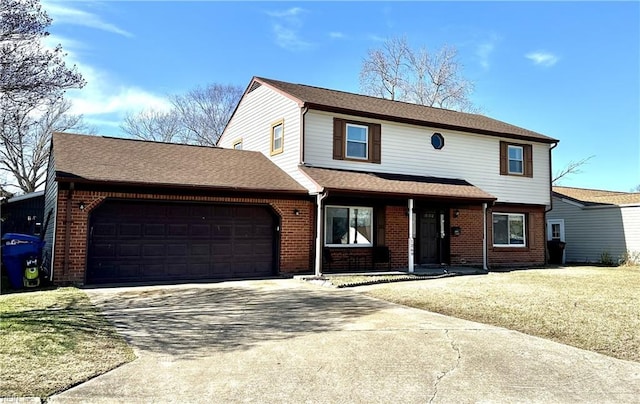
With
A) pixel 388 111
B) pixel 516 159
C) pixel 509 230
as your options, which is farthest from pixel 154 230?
pixel 516 159

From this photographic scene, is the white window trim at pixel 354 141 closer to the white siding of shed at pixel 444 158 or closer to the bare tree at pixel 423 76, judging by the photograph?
the white siding of shed at pixel 444 158

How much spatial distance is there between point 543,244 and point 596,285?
24.9 feet

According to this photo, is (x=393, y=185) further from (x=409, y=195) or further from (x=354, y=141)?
(x=354, y=141)

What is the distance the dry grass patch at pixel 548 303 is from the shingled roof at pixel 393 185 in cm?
272

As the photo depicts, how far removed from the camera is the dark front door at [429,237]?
53.2ft

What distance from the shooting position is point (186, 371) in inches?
188

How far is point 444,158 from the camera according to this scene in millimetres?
16812

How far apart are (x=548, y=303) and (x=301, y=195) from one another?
7.26 m

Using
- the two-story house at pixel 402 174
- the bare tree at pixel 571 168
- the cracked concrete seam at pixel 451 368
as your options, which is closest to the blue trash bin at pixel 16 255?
the two-story house at pixel 402 174

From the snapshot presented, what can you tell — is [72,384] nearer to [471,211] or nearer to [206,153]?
[206,153]

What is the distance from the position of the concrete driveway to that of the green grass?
214 millimetres

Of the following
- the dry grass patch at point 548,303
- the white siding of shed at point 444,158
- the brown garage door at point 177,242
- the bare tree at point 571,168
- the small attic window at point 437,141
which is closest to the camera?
the dry grass patch at point 548,303

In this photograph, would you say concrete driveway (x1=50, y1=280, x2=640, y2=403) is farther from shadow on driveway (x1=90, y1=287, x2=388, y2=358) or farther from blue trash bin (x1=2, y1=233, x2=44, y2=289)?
blue trash bin (x1=2, y1=233, x2=44, y2=289)

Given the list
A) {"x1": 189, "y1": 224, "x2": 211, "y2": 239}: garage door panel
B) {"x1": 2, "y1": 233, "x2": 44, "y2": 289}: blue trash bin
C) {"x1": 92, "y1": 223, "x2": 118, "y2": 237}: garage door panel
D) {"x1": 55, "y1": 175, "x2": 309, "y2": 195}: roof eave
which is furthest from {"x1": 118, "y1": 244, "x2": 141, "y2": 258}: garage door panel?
{"x1": 2, "y1": 233, "x2": 44, "y2": 289}: blue trash bin
